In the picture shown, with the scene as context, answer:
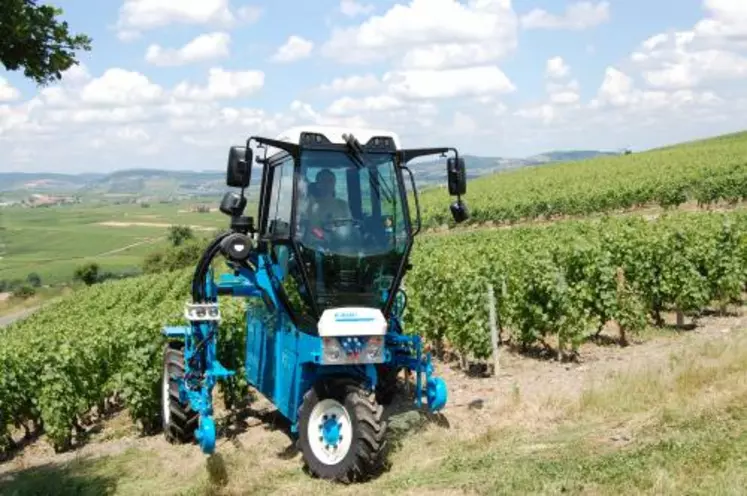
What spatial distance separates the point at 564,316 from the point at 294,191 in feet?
19.0

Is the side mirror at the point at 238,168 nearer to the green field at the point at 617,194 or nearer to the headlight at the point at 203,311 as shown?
the headlight at the point at 203,311

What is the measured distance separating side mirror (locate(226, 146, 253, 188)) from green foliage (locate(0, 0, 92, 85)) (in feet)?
4.98

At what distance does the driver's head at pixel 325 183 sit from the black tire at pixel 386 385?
263cm

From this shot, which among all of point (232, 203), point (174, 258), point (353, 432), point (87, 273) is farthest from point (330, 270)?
point (87, 273)

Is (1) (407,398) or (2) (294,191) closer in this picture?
(2) (294,191)

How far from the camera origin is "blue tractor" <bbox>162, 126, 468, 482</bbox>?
Answer: 23.0ft

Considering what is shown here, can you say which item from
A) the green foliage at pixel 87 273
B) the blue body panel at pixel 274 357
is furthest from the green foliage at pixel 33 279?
the blue body panel at pixel 274 357

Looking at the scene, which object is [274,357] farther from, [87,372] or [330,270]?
[87,372]

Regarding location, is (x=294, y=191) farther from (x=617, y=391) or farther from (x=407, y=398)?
(x=617, y=391)

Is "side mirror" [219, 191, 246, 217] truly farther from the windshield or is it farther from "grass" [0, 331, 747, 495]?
"grass" [0, 331, 747, 495]

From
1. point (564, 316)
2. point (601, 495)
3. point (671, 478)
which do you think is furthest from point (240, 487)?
point (564, 316)

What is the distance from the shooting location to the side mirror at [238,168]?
7.07 meters

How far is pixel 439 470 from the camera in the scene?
6.90 metres

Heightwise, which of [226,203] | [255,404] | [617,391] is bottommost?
[255,404]
